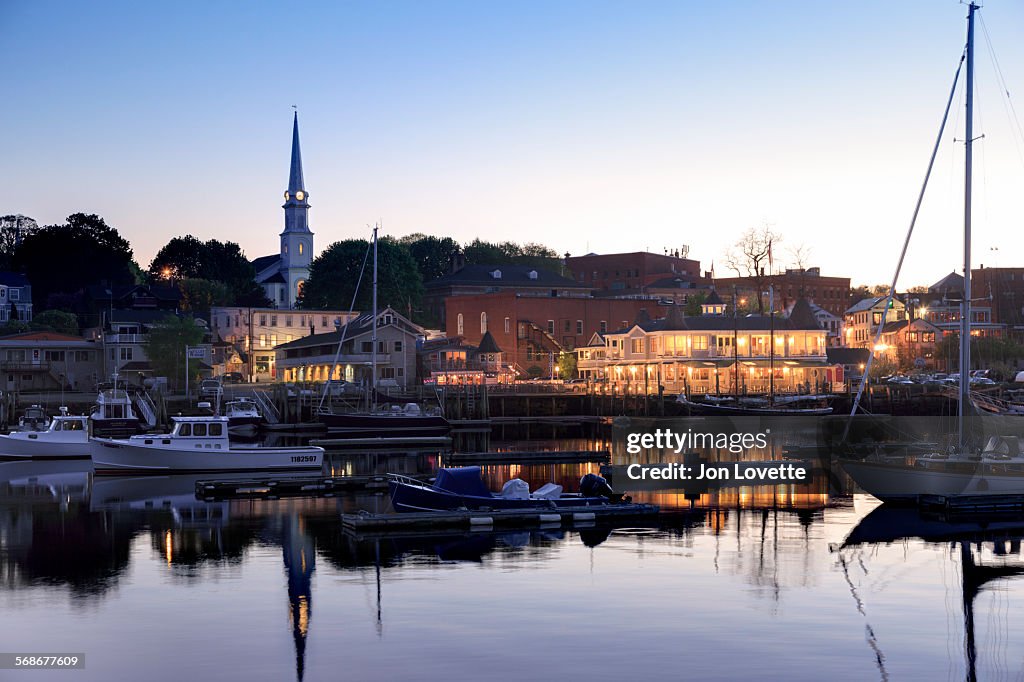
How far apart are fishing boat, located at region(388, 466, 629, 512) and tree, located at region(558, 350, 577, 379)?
77583 millimetres

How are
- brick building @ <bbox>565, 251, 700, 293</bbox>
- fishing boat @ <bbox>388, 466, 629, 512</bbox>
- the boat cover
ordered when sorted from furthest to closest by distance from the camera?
brick building @ <bbox>565, 251, 700, 293</bbox>
the boat cover
fishing boat @ <bbox>388, 466, 629, 512</bbox>

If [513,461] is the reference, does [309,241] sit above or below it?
above

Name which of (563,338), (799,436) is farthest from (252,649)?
(563,338)

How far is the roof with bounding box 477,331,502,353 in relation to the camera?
11381cm

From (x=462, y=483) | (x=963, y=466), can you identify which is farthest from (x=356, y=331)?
(x=963, y=466)

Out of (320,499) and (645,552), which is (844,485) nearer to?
(645,552)

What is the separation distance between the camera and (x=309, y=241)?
565 ft

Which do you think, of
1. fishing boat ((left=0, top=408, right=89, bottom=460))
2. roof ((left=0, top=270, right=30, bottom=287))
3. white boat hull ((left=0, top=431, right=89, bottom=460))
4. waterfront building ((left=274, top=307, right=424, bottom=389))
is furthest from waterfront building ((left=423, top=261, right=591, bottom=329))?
white boat hull ((left=0, top=431, right=89, bottom=460))

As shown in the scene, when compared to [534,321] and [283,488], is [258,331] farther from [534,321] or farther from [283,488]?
[283,488]

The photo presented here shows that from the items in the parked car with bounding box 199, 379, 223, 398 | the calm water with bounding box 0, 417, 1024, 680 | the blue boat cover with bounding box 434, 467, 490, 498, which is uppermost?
the parked car with bounding box 199, 379, 223, 398

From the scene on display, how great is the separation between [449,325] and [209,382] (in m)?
38.7

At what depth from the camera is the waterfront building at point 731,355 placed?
10094cm

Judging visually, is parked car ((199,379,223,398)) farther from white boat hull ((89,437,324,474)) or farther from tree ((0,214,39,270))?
tree ((0,214,39,270))

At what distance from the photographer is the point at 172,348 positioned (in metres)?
104
